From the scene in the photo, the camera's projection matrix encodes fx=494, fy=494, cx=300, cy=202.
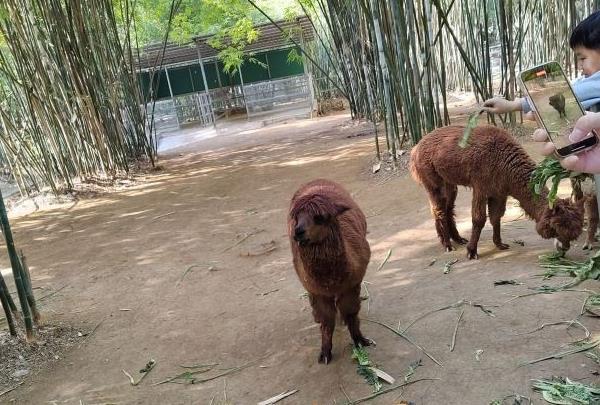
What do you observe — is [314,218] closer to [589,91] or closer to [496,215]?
[589,91]

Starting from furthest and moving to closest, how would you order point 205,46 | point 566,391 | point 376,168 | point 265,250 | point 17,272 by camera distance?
point 205,46 → point 376,168 → point 265,250 → point 17,272 → point 566,391

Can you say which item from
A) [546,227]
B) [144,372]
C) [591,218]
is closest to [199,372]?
[144,372]

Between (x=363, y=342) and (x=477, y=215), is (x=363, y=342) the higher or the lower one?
the lower one

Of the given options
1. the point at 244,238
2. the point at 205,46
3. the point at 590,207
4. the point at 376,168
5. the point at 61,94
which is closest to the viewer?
the point at 590,207

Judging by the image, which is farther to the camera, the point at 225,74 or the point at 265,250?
the point at 225,74

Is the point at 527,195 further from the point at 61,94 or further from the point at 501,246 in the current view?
the point at 61,94

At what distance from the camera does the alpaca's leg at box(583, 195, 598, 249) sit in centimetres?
357

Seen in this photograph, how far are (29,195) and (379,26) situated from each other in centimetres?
749

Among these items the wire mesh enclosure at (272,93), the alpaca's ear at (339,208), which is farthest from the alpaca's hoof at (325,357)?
the wire mesh enclosure at (272,93)

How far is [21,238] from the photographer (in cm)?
738

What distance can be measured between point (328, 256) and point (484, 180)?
188cm

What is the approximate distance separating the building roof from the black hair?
15680mm

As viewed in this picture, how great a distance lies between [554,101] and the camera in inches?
65.8

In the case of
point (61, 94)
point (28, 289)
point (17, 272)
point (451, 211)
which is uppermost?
point (61, 94)
